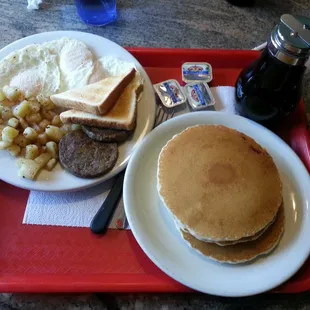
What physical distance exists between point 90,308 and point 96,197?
327mm

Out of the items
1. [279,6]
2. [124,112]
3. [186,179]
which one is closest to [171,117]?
[124,112]

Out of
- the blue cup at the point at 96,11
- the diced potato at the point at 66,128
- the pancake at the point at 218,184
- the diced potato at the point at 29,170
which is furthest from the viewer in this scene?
the blue cup at the point at 96,11

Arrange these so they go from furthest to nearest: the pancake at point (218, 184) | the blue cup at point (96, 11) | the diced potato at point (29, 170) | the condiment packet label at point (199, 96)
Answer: the blue cup at point (96, 11) < the condiment packet label at point (199, 96) < the diced potato at point (29, 170) < the pancake at point (218, 184)

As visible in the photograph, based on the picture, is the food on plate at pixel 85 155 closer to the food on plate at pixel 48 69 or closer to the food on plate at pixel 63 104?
the food on plate at pixel 63 104

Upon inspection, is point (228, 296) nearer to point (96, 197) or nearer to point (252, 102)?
point (96, 197)

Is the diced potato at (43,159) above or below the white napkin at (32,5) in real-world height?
below

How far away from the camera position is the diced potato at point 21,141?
121cm

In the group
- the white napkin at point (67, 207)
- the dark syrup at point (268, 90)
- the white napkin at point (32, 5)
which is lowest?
the white napkin at point (67, 207)

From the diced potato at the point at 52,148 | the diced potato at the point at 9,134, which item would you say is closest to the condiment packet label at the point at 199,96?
the diced potato at the point at 52,148

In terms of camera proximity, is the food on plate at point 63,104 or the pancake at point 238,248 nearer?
the pancake at point 238,248

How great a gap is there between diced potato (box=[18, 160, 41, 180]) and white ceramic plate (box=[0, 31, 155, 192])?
2 centimetres

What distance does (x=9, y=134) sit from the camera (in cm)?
118

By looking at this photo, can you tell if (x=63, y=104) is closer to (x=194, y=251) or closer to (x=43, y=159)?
(x=43, y=159)

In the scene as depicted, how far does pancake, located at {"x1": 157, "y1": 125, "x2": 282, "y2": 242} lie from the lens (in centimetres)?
100
